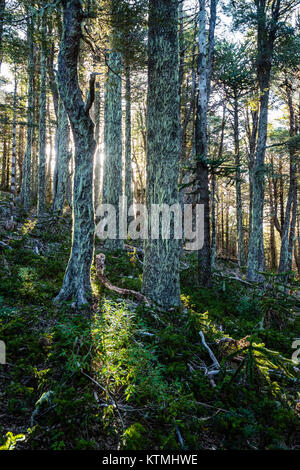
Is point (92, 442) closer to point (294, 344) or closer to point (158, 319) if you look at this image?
point (158, 319)

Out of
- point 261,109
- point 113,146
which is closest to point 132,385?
point 113,146

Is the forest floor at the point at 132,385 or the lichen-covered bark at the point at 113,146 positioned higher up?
the lichen-covered bark at the point at 113,146

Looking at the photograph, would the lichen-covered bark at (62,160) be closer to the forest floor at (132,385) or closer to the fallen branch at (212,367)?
the forest floor at (132,385)

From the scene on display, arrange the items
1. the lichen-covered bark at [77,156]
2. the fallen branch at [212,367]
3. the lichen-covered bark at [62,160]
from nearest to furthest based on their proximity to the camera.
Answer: the fallen branch at [212,367], the lichen-covered bark at [77,156], the lichen-covered bark at [62,160]

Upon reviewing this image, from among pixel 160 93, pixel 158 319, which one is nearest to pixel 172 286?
pixel 158 319

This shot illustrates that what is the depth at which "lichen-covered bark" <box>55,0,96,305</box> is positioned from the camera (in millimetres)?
4355

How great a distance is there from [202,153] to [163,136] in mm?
2532

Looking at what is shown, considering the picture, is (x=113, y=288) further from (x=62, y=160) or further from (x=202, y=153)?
(x=62, y=160)

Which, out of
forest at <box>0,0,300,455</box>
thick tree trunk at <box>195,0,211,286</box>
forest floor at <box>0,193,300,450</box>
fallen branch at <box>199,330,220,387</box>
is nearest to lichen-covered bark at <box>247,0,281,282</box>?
forest at <box>0,0,300,455</box>

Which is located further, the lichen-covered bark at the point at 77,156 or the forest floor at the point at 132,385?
the lichen-covered bark at the point at 77,156

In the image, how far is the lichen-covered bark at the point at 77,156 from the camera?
4.36 m

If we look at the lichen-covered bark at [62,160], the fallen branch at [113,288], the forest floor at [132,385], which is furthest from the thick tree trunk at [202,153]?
the lichen-covered bark at [62,160]

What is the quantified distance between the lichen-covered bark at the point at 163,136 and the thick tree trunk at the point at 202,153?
84.1 inches

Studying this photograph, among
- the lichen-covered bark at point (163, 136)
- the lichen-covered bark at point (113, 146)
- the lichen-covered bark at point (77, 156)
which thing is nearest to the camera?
the lichen-covered bark at point (77, 156)
